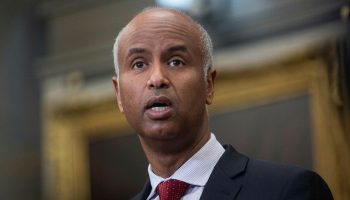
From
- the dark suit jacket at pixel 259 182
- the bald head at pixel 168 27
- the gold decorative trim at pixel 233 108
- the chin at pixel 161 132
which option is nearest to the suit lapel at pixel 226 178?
the dark suit jacket at pixel 259 182

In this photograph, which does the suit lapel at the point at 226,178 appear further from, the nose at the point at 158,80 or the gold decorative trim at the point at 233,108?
the gold decorative trim at the point at 233,108

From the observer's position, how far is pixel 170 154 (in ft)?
6.95

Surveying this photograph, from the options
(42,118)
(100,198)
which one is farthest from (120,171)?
(42,118)

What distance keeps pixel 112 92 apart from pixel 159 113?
9.09 ft

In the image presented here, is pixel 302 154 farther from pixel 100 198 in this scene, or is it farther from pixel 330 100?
pixel 100 198

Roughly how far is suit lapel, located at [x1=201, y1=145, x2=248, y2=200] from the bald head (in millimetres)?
268

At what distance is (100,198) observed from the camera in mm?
4785

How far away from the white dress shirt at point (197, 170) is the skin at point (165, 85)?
2 cm

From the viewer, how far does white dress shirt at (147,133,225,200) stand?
2074 millimetres

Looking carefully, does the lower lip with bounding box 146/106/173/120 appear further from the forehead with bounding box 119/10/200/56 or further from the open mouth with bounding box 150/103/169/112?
the forehead with bounding box 119/10/200/56

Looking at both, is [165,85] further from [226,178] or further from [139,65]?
[226,178]

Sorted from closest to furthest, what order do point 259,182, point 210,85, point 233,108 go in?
point 259,182 → point 210,85 → point 233,108

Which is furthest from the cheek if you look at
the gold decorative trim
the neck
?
the gold decorative trim

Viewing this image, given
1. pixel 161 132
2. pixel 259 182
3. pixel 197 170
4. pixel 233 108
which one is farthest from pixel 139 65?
pixel 233 108
